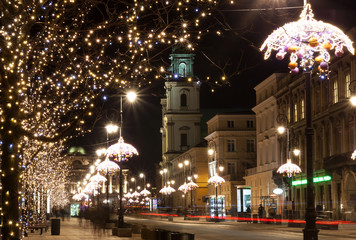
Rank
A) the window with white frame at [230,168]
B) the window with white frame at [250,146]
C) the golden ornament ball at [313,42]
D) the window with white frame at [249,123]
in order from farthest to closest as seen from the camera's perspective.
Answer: the window with white frame at [230,168] → the window with white frame at [249,123] → the window with white frame at [250,146] → the golden ornament ball at [313,42]

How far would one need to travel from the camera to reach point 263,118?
78.8 m

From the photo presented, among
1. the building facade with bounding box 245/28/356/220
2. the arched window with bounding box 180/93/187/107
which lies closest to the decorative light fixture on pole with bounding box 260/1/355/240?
the building facade with bounding box 245/28/356/220

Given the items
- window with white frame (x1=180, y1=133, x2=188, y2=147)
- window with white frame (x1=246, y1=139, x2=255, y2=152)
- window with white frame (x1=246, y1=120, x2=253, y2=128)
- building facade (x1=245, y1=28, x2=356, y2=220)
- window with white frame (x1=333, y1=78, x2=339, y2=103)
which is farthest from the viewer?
window with white frame (x1=180, y1=133, x2=188, y2=147)

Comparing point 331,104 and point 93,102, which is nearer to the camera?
point 93,102

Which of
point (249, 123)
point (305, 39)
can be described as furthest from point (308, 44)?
point (249, 123)

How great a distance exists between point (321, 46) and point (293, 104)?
158ft

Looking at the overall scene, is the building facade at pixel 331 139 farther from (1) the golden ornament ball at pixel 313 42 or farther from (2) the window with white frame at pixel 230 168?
(2) the window with white frame at pixel 230 168

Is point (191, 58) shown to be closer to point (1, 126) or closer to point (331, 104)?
point (331, 104)

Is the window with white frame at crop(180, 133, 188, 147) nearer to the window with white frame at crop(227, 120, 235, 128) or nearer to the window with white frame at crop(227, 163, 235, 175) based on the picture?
the window with white frame at crop(227, 120, 235, 128)

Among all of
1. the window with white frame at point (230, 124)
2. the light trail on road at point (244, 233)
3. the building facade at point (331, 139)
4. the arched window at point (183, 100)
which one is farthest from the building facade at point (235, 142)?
the light trail on road at point (244, 233)

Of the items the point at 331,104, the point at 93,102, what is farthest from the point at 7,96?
the point at 331,104

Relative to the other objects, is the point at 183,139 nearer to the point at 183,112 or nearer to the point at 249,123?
the point at 183,112

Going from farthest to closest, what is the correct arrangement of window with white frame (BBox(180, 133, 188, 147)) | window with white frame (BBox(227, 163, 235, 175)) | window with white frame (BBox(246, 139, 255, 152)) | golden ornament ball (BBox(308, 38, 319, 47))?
window with white frame (BBox(180, 133, 188, 147))
window with white frame (BBox(227, 163, 235, 175))
window with white frame (BBox(246, 139, 255, 152))
golden ornament ball (BBox(308, 38, 319, 47))

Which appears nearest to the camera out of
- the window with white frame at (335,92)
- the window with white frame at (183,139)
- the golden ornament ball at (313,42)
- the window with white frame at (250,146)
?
the golden ornament ball at (313,42)
